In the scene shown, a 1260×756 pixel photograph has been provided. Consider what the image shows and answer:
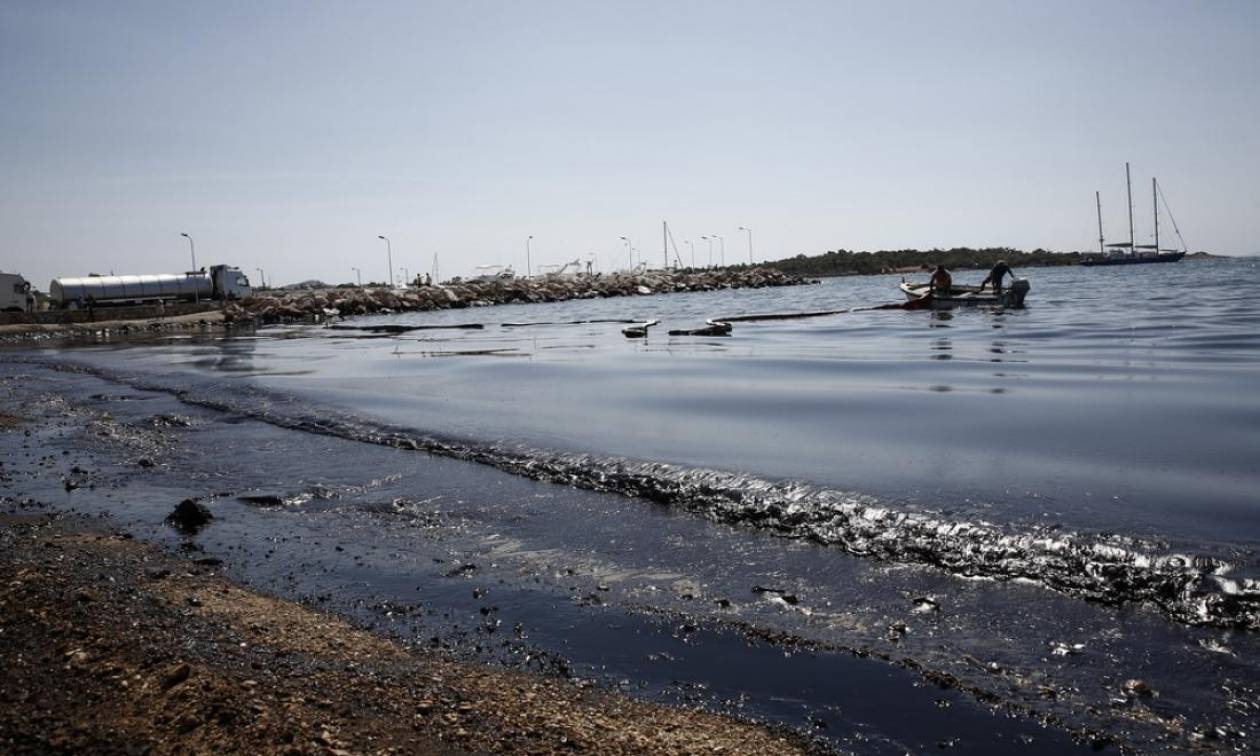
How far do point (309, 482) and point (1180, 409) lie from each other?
1169 centimetres

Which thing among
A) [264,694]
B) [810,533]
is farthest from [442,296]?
[264,694]

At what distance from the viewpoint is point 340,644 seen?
16.4ft

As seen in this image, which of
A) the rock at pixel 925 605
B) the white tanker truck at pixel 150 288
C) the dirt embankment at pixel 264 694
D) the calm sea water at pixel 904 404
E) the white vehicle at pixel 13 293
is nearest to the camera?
the dirt embankment at pixel 264 694

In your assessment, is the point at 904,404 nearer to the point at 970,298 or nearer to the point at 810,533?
the point at 810,533

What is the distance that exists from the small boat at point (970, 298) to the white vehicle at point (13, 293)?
58139 millimetres

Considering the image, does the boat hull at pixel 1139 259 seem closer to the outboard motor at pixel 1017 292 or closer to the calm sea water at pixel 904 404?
the outboard motor at pixel 1017 292

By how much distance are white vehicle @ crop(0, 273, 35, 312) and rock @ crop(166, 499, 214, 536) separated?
62.9 m

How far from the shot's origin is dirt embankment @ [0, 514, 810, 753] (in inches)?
151

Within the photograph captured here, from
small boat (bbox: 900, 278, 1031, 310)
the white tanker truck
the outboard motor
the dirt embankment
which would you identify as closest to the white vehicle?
the white tanker truck

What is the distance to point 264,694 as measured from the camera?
4246mm

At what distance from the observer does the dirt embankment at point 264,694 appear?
3848 millimetres

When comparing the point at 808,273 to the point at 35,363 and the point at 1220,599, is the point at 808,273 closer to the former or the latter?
the point at 35,363

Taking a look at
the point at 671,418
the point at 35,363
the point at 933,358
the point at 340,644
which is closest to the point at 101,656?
the point at 340,644

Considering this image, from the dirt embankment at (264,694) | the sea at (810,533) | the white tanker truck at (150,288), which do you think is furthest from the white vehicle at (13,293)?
the dirt embankment at (264,694)
